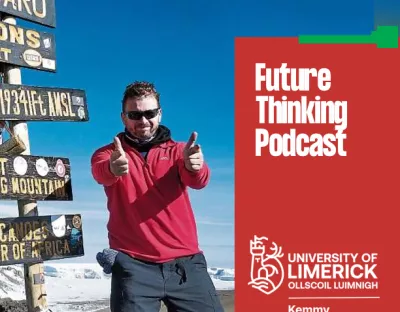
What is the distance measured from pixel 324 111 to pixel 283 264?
1.74 metres

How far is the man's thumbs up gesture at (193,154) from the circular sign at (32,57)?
3476 mm

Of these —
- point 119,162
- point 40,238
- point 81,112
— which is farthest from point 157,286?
point 81,112

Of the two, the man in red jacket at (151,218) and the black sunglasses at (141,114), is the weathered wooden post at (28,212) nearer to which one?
the man in red jacket at (151,218)

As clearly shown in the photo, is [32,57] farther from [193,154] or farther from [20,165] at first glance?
[193,154]

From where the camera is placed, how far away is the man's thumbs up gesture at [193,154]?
12.0ft

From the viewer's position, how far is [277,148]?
7.28m

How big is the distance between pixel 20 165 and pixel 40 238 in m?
0.73

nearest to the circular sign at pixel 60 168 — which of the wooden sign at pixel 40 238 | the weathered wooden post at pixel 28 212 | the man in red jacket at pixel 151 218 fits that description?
the weathered wooden post at pixel 28 212

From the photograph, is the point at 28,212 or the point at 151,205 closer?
the point at 151,205

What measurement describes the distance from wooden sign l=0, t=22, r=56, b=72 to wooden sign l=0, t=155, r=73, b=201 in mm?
969

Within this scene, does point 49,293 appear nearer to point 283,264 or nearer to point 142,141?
point 283,264

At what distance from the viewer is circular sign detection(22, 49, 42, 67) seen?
6613 millimetres

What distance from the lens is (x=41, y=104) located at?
650cm

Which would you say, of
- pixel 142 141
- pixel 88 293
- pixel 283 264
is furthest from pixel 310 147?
pixel 88 293
